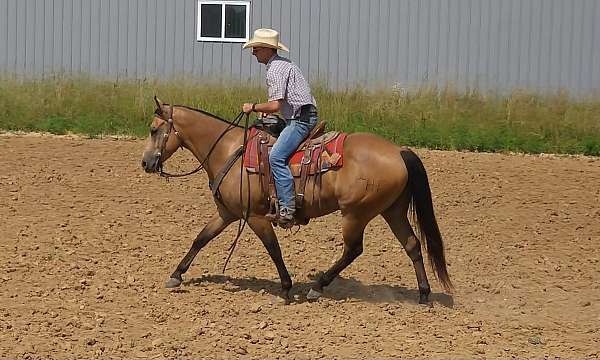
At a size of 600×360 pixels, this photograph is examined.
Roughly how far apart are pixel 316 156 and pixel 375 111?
8.00 m

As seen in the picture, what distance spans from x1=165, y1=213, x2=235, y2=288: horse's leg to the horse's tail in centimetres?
162

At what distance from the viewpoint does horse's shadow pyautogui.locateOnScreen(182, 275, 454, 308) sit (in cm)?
904

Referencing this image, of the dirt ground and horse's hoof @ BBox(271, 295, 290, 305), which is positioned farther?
horse's hoof @ BBox(271, 295, 290, 305)

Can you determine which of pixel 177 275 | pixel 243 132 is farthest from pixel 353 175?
pixel 177 275

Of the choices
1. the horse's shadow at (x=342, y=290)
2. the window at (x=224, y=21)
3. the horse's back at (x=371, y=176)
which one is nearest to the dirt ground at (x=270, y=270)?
the horse's shadow at (x=342, y=290)

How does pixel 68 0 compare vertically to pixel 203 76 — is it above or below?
above

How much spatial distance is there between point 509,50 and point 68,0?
303 inches

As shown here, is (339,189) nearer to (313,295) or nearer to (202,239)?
(313,295)

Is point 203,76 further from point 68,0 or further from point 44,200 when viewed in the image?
point 44,200

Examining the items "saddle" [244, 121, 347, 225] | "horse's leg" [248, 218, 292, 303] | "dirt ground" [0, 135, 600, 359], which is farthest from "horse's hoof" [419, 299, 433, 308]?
"saddle" [244, 121, 347, 225]

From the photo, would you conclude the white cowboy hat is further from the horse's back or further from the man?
the horse's back

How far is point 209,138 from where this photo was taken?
8.86 meters

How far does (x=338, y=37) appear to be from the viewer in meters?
17.6

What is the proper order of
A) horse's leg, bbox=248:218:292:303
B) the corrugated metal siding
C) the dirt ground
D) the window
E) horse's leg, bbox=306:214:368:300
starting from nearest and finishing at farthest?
the dirt ground, horse's leg, bbox=306:214:368:300, horse's leg, bbox=248:218:292:303, the corrugated metal siding, the window
